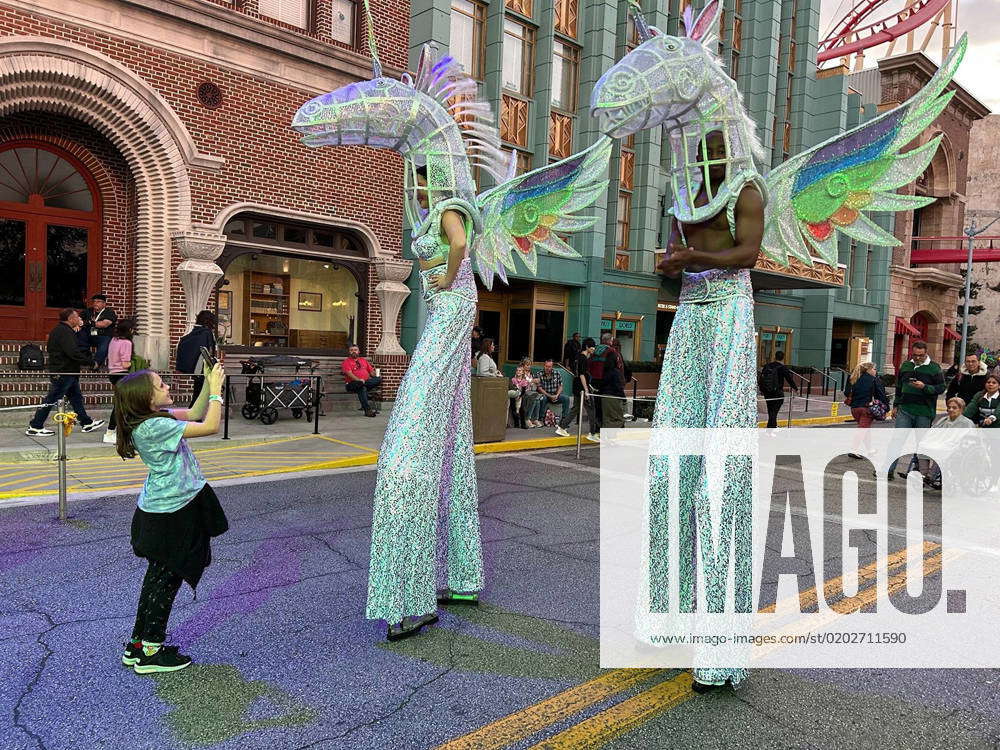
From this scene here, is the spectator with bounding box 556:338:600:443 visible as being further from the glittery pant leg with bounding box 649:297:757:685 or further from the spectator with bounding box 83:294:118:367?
the glittery pant leg with bounding box 649:297:757:685

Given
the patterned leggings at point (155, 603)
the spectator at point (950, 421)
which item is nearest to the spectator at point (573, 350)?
the spectator at point (950, 421)

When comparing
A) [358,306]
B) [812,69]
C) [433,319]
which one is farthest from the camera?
[812,69]

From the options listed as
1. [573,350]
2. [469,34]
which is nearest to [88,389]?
[573,350]

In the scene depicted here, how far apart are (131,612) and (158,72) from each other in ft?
33.8

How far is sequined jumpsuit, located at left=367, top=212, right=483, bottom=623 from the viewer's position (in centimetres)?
337

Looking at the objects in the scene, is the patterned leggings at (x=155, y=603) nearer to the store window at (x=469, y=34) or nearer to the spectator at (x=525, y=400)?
the spectator at (x=525, y=400)

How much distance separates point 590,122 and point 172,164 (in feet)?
33.4

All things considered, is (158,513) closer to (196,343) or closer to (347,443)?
(347,443)

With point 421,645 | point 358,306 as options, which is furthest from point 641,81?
point 358,306

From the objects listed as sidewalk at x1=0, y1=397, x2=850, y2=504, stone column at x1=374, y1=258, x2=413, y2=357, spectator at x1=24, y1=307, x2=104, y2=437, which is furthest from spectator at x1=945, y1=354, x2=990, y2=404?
spectator at x1=24, y1=307, x2=104, y2=437

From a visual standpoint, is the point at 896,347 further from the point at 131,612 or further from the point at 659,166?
the point at 131,612

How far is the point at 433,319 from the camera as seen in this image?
361 centimetres

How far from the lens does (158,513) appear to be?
313 cm

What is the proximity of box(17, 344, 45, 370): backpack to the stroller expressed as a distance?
2810 millimetres
